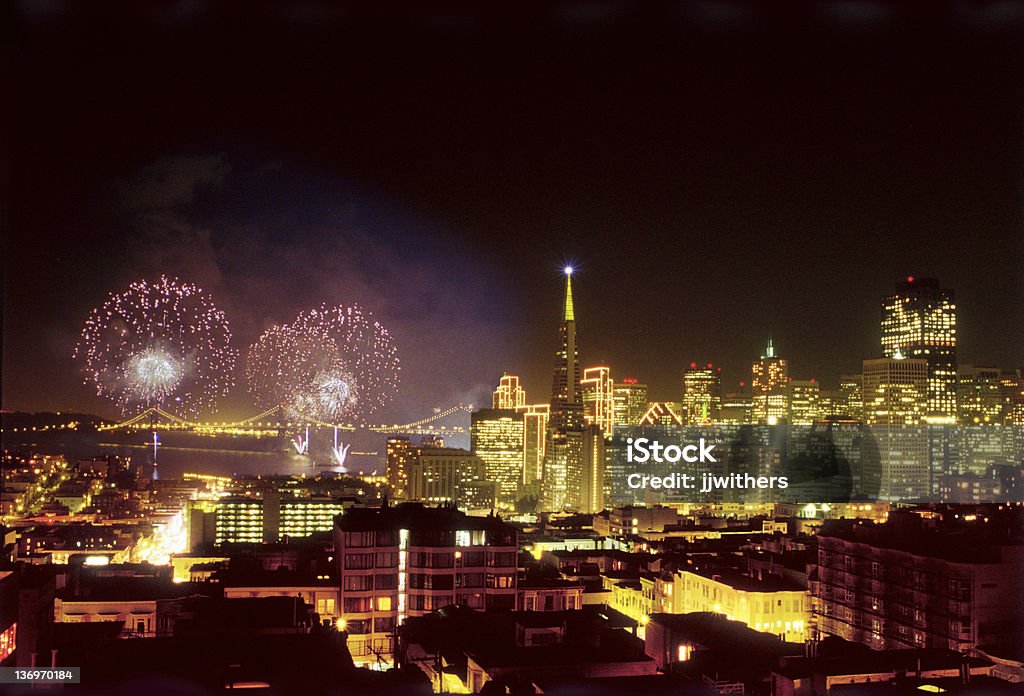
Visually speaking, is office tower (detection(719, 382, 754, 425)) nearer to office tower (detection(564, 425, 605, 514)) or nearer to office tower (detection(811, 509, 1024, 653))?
office tower (detection(564, 425, 605, 514))

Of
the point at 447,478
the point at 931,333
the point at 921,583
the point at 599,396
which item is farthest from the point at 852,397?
the point at 921,583

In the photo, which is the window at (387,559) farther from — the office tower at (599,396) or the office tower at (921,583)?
the office tower at (599,396)

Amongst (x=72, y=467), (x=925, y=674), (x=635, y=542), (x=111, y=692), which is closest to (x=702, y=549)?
(x=635, y=542)

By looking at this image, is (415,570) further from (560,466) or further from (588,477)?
(560,466)

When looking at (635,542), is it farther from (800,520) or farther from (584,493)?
(584,493)

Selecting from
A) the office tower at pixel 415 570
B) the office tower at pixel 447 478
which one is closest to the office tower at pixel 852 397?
the office tower at pixel 447 478

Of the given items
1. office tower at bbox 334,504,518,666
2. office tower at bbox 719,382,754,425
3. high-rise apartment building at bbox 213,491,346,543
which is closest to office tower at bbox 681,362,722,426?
office tower at bbox 719,382,754,425
